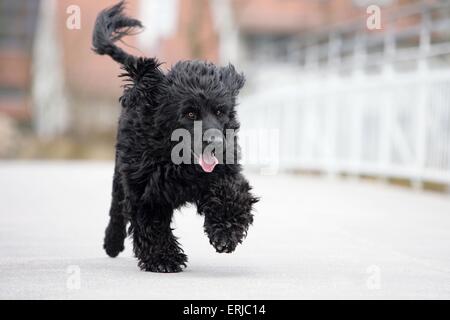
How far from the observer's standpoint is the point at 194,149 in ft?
23.1

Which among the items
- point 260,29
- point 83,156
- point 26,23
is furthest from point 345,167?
point 26,23

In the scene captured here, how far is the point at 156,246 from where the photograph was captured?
7137 mm

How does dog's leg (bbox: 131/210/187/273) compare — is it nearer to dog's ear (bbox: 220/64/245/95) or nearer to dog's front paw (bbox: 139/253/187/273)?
dog's front paw (bbox: 139/253/187/273)

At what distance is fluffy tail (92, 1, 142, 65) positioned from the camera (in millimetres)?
8048

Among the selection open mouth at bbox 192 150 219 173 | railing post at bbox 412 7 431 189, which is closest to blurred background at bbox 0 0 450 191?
railing post at bbox 412 7 431 189

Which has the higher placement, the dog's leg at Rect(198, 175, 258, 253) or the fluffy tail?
the fluffy tail

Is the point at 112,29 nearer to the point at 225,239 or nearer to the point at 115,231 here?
the point at 115,231

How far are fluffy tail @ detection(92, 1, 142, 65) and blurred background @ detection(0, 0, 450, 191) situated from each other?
220 millimetres

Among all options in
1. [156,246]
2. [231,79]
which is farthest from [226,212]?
[231,79]

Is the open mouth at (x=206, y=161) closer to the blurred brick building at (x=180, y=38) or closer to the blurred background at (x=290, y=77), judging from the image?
the blurred background at (x=290, y=77)

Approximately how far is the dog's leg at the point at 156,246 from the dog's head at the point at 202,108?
1.63ft

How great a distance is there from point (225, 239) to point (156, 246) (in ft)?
1.57

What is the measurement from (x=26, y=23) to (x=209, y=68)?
55.5 meters

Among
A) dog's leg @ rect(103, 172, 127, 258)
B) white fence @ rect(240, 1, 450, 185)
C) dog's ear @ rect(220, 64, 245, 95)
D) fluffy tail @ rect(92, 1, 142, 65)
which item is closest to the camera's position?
dog's ear @ rect(220, 64, 245, 95)
